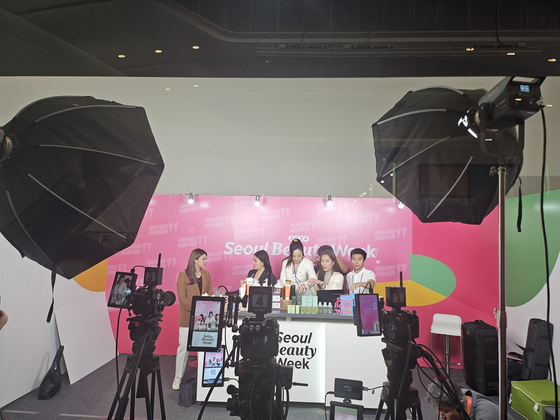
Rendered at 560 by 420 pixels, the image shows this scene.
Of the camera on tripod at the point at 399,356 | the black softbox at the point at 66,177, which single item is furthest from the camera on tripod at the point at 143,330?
the camera on tripod at the point at 399,356

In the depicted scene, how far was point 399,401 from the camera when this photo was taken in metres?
1.68

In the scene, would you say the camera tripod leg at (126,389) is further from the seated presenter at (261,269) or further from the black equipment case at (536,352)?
the black equipment case at (536,352)

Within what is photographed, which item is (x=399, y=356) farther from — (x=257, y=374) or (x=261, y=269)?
(x=261, y=269)

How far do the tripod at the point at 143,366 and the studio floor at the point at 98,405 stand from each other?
0.13 meters

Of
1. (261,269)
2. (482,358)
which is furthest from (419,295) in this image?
(261,269)

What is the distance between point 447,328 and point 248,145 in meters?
1.99

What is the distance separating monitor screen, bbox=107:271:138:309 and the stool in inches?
84.6

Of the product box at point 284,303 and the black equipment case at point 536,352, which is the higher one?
the product box at point 284,303

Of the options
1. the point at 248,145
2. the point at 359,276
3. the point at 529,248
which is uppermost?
the point at 248,145

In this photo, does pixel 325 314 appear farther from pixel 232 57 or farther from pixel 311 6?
pixel 311 6

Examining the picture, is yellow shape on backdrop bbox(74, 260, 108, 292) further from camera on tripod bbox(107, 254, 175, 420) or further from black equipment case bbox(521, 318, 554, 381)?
black equipment case bbox(521, 318, 554, 381)

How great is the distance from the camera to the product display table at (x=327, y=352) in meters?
2.60

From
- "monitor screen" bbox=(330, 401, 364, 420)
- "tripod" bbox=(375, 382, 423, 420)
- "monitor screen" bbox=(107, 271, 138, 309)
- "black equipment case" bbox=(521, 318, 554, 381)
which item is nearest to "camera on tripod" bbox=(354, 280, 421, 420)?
"tripod" bbox=(375, 382, 423, 420)

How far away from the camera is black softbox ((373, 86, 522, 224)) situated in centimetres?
205
